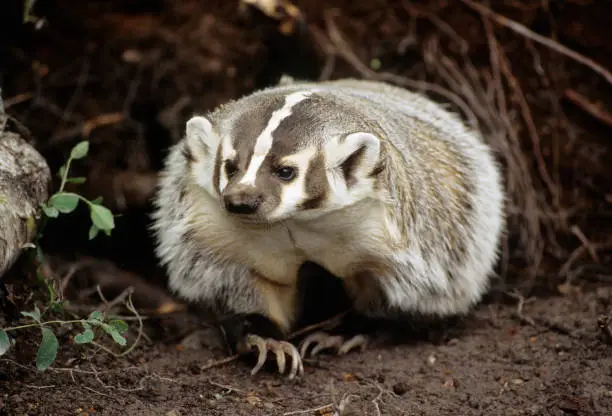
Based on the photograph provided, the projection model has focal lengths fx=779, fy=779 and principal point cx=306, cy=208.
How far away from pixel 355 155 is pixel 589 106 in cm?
188

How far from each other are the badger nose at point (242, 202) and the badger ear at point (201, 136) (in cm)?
30

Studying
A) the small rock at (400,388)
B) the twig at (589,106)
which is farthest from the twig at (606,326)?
the twig at (589,106)

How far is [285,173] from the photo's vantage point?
6.25 ft

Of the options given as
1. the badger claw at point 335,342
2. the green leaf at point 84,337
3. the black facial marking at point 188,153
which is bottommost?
the badger claw at point 335,342

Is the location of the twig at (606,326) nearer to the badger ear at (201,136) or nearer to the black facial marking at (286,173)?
the black facial marking at (286,173)

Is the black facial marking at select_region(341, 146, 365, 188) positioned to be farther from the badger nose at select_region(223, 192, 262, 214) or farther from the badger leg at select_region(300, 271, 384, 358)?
the badger leg at select_region(300, 271, 384, 358)

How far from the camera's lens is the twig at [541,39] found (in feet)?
10.9

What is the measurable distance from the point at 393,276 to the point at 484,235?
514 mm

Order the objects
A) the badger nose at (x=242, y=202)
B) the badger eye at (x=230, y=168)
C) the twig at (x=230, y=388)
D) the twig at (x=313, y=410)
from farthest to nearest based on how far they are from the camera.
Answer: the twig at (x=230, y=388) < the twig at (x=313, y=410) < the badger eye at (x=230, y=168) < the badger nose at (x=242, y=202)

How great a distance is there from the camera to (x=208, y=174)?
212 centimetres

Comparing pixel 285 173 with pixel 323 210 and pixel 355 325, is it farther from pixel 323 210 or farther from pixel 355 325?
pixel 355 325

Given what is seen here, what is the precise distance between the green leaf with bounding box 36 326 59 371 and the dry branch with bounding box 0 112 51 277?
0.26 meters

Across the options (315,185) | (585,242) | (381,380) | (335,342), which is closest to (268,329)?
(335,342)

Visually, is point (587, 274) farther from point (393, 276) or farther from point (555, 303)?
point (393, 276)
